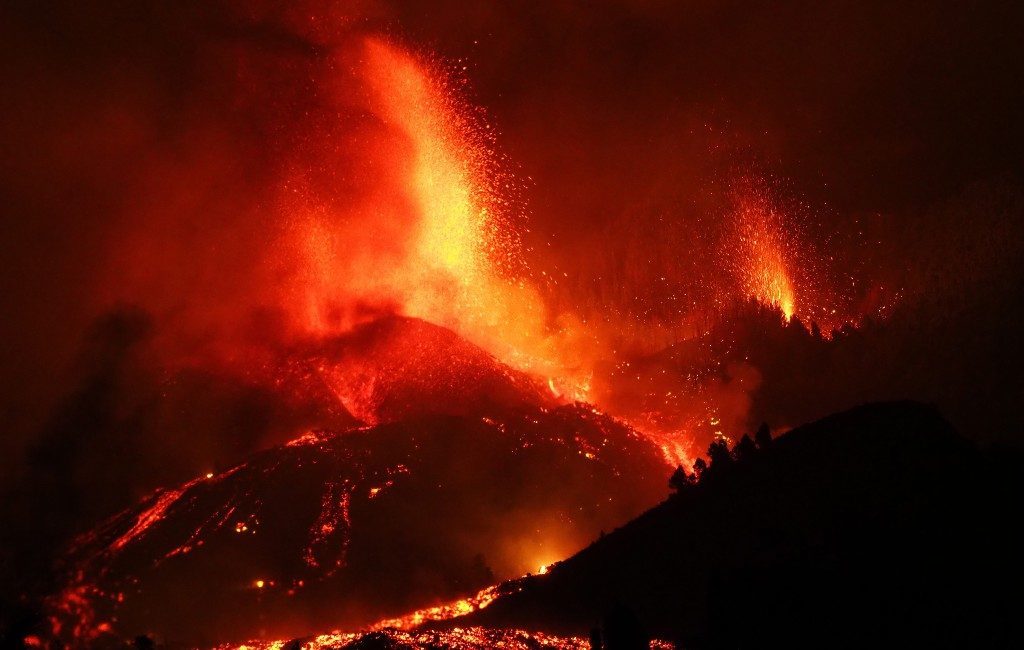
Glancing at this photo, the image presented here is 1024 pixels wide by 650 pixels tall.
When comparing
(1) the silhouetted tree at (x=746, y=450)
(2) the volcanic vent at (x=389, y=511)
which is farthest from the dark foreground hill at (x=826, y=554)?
(2) the volcanic vent at (x=389, y=511)

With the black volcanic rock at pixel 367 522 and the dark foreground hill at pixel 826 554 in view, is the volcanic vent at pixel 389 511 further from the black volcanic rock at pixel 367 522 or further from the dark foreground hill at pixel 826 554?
the dark foreground hill at pixel 826 554

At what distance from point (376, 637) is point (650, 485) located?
111 metres

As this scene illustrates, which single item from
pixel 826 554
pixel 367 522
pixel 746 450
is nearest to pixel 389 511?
pixel 367 522

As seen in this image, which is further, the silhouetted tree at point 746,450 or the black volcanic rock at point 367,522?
the black volcanic rock at point 367,522

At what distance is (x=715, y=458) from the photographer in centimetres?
10000

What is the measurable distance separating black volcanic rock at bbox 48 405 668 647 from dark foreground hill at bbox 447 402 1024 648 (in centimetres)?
4869

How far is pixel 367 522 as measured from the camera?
5433 inches

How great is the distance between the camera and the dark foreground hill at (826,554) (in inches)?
1602

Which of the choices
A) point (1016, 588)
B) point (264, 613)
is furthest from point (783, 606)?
point (264, 613)

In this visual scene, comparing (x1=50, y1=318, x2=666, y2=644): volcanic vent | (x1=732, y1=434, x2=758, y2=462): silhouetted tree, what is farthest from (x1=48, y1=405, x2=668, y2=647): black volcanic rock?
(x1=732, y1=434, x2=758, y2=462): silhouetted tree

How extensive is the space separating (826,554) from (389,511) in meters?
101

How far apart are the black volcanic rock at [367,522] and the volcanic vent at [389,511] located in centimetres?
31

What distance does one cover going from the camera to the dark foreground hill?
133 ft

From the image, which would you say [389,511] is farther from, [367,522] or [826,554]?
[826,554]
